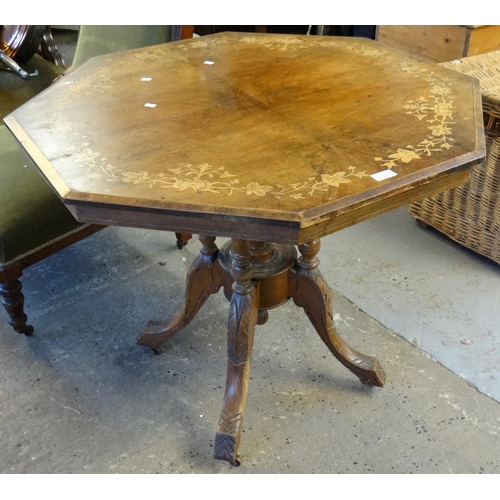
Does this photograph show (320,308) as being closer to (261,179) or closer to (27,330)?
(261,179)

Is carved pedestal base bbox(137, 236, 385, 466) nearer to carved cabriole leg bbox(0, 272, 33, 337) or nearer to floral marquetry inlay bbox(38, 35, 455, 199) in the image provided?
floral marquetry inlay bbox(38, 35, 455, 199)

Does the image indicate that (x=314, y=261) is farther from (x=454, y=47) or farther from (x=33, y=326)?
(x=454, y=47)

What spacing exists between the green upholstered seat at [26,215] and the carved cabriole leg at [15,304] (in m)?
0.09

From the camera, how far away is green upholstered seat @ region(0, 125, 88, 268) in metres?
1.70

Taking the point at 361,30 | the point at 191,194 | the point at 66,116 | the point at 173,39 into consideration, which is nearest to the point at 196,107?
the point at 66,116

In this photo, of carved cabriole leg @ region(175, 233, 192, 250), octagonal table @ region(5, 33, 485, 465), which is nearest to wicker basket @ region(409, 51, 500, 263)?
octagonal table @ region(5, 33, 485, 465)

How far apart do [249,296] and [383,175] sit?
52 cm

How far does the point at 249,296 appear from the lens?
58.8 inches

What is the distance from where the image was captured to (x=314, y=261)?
159 centimetres

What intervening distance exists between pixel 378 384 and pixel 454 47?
1775mm

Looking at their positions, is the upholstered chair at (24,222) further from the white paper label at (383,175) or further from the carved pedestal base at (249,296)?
the white paper label at (383,175)

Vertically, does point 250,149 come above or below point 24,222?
above

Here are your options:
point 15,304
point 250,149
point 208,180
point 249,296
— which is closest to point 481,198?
point 249,296

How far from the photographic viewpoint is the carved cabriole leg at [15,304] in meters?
1.79
